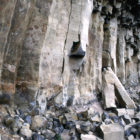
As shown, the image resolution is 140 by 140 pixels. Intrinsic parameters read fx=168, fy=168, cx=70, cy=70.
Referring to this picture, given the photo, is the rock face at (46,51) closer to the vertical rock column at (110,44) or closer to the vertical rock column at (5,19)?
the vertical rock column at (5,19)

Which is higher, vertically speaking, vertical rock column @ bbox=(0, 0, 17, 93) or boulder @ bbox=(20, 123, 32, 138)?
vertical rock column @ bbox=(0, 0, 17, 93)

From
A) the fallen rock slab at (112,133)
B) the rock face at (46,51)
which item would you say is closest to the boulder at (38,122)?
the rock face at (46,51)

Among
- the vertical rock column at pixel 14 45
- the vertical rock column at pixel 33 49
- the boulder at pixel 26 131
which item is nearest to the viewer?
the boulder at pixel 26 131

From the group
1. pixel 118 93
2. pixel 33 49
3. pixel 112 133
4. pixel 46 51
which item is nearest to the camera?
pixel 112 133

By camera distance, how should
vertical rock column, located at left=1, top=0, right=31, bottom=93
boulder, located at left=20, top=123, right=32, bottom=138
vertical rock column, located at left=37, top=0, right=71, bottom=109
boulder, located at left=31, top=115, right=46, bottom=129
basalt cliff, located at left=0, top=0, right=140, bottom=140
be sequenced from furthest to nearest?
vertical rock column, located at left=37, top=0, right=71, bottom=109
vertical rock column, located at left=1, top=0, right=31, bottom=93
basalt cliff, located at left=0, top=0, right=140, bottom=140
boulder, located at left=31, top=115, right=46, bottom=129
boulder, located at left=20, top=123, right=32, bottom=138

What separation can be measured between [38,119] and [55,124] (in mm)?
336

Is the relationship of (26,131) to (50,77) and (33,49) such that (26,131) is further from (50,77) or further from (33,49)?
(33,49)

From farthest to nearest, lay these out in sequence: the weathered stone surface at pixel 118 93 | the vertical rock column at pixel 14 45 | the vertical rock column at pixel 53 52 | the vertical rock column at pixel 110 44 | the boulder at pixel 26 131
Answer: the vertical rock column at pixel 110 44 < the weathered stone surface at pixel 118 93 < the vertical rock column at pixel 53 52 < the vertical rock column at pixel 14 45 < the boulder at pixel 26 131

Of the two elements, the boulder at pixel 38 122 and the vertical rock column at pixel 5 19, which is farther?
the vertical rock column at pixel 5 19

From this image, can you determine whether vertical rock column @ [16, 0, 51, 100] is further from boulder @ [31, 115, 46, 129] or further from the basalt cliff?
boulder @ [31, 115, 46, 129]

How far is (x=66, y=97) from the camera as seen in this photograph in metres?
3.74

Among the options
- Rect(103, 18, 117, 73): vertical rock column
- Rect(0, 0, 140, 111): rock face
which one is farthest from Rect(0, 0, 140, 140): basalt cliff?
Rect(103, 18, 117, 73): vertical rock column

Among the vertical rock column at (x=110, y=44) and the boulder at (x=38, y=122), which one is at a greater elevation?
the vertical rock column at (x=110, y=44)

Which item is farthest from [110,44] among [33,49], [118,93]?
[33,49]
